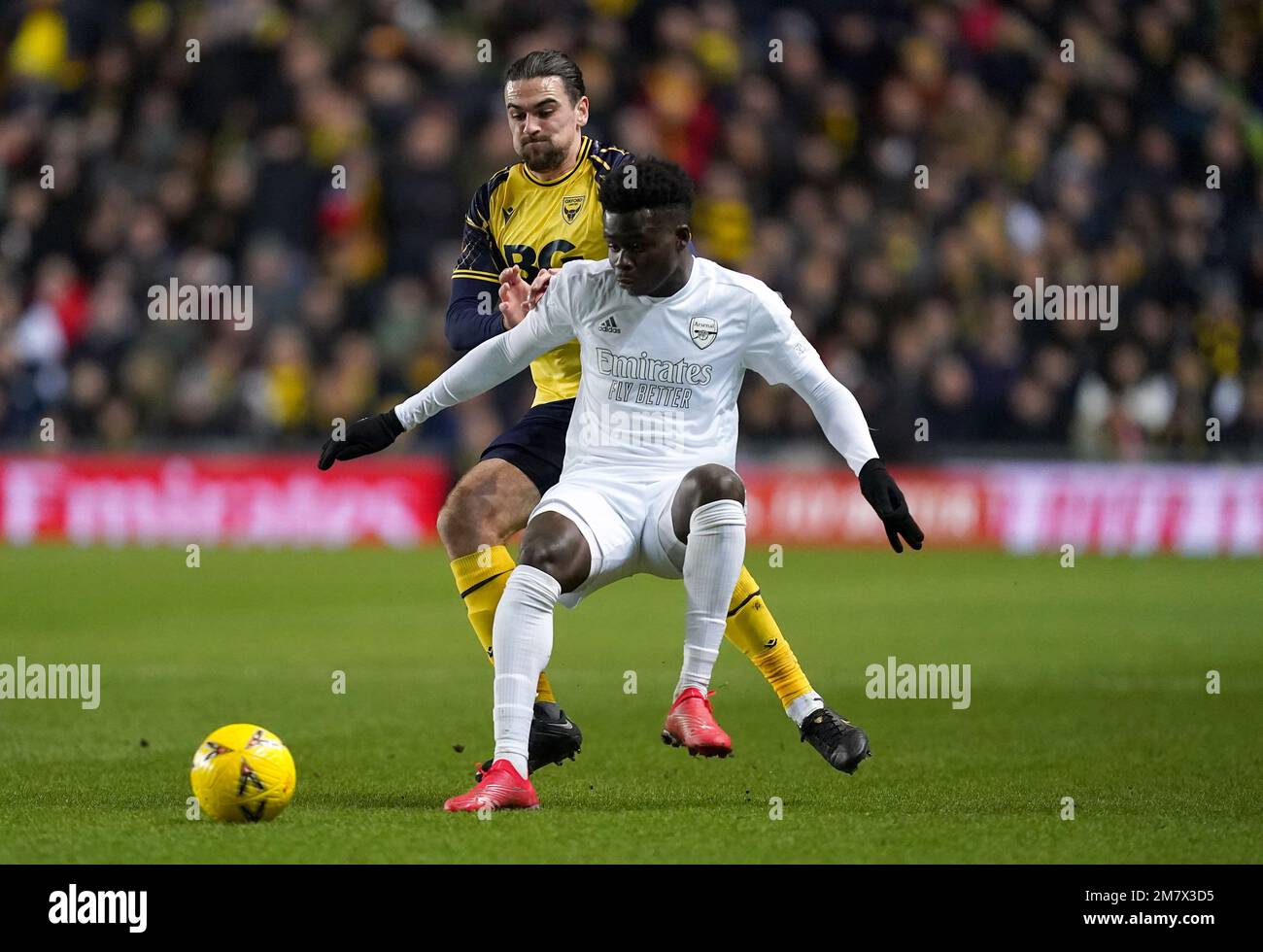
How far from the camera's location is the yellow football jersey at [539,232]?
6.89 m

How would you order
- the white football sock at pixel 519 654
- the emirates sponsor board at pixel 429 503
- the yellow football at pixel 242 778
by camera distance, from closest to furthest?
the yellow football at pixel 242 778
the white football sock at pixel 519 654
the emirates sponsor board at pixel 429 503

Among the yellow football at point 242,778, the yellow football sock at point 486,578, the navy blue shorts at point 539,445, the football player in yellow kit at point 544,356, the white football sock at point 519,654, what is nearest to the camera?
the yellow football at point 242,778

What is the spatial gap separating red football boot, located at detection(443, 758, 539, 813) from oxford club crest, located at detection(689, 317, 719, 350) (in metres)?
1.40

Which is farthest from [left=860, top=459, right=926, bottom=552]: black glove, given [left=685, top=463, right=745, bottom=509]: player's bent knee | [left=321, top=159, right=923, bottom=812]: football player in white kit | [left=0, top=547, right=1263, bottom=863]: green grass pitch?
[left=0, top=547, right=1263, bottom=863]: green grass pitch

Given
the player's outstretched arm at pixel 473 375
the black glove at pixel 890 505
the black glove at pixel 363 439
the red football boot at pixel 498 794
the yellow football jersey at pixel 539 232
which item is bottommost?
the red football boot at pixel 498 794

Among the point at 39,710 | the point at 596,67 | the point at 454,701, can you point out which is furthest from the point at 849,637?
the point at 596,67

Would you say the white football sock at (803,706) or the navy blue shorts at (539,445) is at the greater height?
the navy blue shorts at (539,445)

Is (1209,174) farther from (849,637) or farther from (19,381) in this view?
(19,381)

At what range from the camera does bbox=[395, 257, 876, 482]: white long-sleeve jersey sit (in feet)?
20.0

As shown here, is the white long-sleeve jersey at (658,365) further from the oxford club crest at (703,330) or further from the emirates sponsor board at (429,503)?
the emirates sponsor board at (429,503)

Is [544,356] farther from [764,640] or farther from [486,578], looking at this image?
[764,640]

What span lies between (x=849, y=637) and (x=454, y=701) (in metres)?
3.13

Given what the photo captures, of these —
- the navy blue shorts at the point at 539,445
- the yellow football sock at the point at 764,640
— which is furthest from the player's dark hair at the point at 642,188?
the yellow football sock at the point at 764,640

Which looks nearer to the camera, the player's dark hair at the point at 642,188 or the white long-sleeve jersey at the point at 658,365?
the player's dark hair at the point at 642,188
